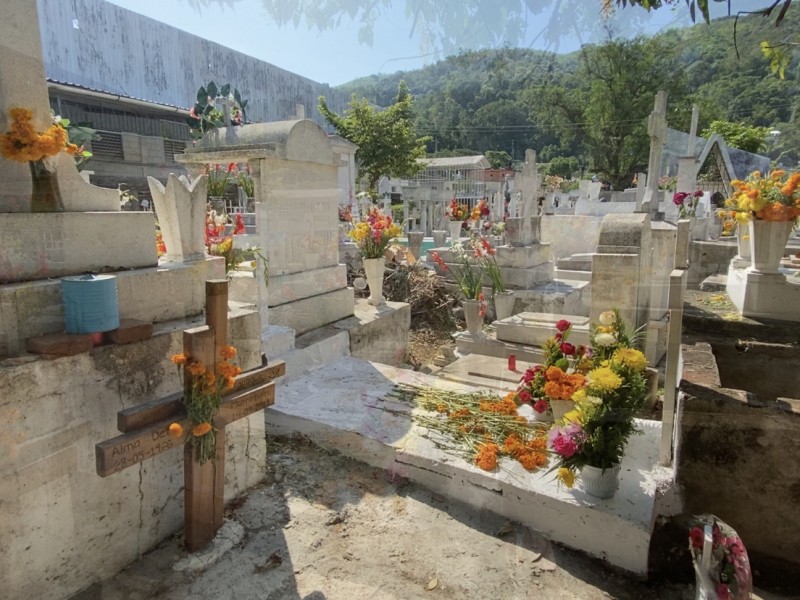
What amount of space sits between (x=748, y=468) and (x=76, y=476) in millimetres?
2905

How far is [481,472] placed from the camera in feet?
8.09

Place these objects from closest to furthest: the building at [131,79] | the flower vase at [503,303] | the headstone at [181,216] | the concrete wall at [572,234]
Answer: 1. the headstone at [181,216]
2. the flower vase at [503,303]
3. the concrete wall at [572,234]
4. the building at [131,79]

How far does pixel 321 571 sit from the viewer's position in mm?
2051

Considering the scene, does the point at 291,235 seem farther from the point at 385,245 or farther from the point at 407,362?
the point at 407,362

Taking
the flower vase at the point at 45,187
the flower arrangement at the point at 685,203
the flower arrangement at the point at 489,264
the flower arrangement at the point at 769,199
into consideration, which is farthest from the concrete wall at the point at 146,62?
the flower arrangement at the point at 685,203

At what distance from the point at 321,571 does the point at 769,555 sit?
6.83ft

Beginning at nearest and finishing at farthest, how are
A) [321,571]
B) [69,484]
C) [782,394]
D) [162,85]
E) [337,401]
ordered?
[69,484], [321,571], [782,394], [337,401], [162,85]

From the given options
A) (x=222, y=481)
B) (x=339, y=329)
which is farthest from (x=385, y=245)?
(x=222, y=481)

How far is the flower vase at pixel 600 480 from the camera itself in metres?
2.20

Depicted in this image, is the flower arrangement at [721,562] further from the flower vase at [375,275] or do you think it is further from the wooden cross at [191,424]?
the flower vase at [375,275]

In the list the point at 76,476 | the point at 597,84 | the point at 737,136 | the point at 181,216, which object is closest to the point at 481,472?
the point at 76,476

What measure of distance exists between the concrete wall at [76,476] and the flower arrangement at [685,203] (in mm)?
11899

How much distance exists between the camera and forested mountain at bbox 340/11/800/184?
15.9ft

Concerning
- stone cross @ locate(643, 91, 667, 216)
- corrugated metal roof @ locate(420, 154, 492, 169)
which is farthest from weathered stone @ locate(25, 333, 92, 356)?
corrugated metal roof @ locate(420, 154, 492, 169)
